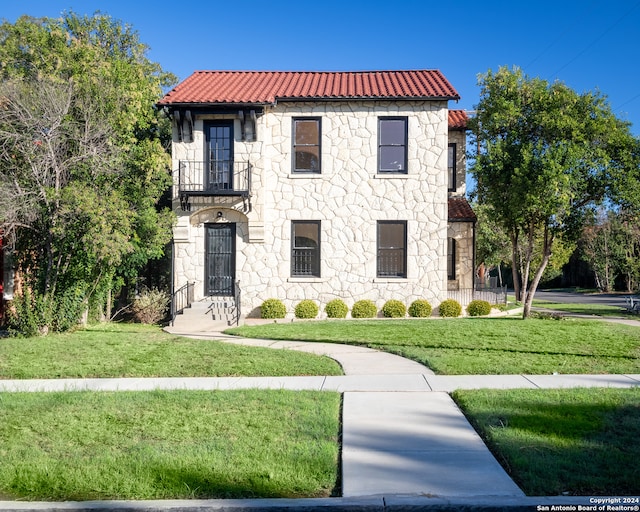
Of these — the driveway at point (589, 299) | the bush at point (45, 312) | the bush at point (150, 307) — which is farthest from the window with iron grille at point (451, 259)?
the bush at point (45, 312)

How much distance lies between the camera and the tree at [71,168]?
43.4 feet

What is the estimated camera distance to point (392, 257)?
64.5ft

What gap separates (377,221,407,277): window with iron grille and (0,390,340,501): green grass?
1218 centimetres

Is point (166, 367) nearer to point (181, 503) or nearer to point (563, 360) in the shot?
point (181, 503)

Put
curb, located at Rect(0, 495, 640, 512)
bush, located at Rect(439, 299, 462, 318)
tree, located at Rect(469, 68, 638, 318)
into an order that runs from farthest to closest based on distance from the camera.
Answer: bush, located at Rect(439, 299, 462, 318)
tree, located at Rect(469, 68, 638, 318)
curb, located at Rect(0, 495, 640, 512)

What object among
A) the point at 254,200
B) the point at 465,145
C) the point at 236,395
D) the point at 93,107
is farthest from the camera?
the point at 465,145

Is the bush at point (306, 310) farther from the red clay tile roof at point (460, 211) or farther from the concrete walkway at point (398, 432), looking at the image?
the concrete walkway at point (398, 432)

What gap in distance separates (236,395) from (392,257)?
12.7 metres

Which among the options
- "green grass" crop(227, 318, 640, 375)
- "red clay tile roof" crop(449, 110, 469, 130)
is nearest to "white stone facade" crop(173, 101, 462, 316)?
"red clay tile roof" crop(449, 110, 469, 130)

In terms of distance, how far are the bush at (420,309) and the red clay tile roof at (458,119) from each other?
23.9ft

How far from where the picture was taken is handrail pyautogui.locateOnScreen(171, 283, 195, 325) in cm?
1828

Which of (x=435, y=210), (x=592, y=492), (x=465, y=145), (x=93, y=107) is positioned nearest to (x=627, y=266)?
(x=465, y=145)

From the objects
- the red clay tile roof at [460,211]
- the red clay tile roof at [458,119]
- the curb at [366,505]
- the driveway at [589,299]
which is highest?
the red clay tile roof at [458,119]

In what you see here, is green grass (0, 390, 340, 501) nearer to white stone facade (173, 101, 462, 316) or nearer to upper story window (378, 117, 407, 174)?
white stone facade (173, 101, 462, 316)
